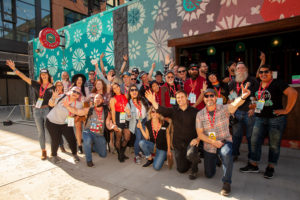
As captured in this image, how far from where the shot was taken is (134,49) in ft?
21.8

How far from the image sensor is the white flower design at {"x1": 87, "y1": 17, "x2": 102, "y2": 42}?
7.51 metres

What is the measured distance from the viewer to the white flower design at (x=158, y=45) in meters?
5.89

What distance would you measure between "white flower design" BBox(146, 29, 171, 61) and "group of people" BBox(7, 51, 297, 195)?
1.83 metres

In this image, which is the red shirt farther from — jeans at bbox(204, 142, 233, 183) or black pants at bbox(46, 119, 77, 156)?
black pants at bbox(46, 119, 77, 156)

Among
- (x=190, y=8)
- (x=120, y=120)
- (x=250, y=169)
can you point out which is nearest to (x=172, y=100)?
(x=120, y=120)

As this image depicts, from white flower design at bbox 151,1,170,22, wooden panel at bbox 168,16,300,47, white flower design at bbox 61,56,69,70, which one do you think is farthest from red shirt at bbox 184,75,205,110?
white flower design at bbox 61,56,69,70

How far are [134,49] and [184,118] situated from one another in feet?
14.4

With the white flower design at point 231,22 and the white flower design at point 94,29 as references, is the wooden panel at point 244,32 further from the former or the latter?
the white flower design at point 94,29

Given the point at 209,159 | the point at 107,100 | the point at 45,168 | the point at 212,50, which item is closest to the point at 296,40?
the point at 212,50

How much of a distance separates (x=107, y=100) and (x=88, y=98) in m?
0.57

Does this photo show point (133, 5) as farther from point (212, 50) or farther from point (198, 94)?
point (198, 94)

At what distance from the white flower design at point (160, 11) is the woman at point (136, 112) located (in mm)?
3420

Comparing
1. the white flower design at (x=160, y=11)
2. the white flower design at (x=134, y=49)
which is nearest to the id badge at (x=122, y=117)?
the white flower design at (x=134, y=49)

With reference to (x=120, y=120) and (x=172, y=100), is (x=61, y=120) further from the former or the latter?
(x=172, y=100)
